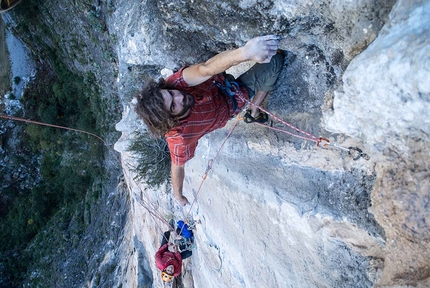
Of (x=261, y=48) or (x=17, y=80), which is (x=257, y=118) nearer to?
(x=261, y=48)

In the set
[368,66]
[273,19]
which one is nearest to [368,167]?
[368,66]

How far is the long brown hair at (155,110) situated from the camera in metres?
1.90

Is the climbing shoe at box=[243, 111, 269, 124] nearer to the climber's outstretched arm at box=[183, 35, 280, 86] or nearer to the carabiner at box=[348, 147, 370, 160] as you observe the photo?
the climber's outstretched arm at box=[183, 35, 280, 86]

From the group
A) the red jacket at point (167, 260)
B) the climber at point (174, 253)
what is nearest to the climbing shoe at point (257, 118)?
the climber at point (174, 253)

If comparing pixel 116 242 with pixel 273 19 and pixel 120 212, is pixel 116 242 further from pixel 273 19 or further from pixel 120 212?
pixel 273 19

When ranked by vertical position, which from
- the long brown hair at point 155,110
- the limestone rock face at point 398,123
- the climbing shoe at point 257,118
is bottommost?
the limestone rock face at point 398,123

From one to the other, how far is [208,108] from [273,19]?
0.68m

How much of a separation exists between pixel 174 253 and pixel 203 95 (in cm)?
259

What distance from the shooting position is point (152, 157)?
434 cm

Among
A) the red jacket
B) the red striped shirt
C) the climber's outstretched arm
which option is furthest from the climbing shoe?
the red jacket

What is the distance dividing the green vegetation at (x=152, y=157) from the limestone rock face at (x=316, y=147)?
0.99 metres

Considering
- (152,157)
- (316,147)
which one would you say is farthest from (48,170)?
(316,147)

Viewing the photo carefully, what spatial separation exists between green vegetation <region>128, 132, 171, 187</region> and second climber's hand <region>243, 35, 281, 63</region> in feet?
8.74

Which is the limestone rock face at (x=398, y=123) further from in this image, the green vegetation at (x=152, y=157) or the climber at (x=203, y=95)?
the green vegetation at (x=152, y=157)
